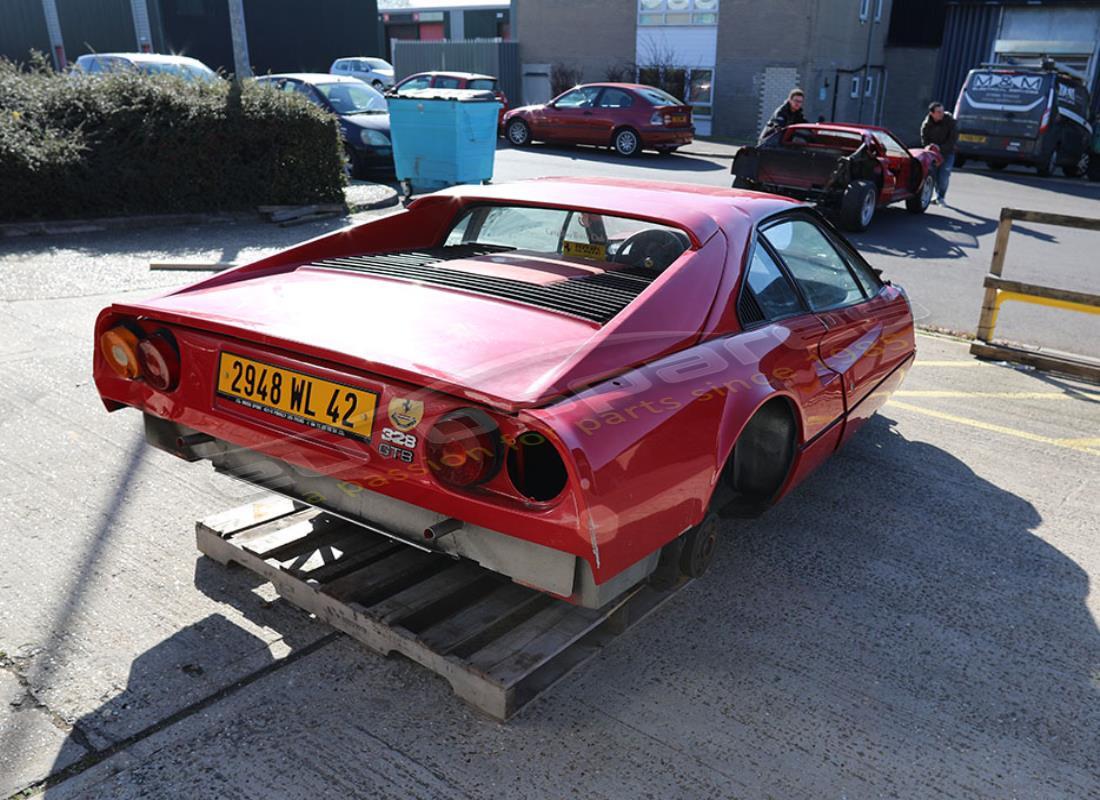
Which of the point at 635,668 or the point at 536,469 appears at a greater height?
the point at 536,469

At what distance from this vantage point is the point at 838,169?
11.5 metres

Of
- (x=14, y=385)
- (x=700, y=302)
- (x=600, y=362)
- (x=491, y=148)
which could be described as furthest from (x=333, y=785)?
(x=491, y=148)

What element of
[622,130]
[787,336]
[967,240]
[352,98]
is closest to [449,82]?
[622,130]

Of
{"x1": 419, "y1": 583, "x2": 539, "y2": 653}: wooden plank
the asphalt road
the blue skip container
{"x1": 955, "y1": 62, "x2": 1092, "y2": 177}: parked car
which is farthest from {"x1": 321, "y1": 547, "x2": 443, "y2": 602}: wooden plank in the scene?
{"x1": 955, "y1": 62, "x2": 1092, "y2": 177}: parked car

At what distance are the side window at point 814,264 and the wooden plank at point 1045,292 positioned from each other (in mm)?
2825

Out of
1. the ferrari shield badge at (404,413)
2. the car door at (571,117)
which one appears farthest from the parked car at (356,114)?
the ferrari shield badge at (404,413)

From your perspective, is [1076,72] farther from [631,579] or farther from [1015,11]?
[631,579]

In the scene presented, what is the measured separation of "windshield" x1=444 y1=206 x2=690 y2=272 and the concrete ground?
1287 millimetres

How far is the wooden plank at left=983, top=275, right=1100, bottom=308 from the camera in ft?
20.6

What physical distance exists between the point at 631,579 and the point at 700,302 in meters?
0.99

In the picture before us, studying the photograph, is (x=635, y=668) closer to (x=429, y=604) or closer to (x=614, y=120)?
(x=429, y=604)

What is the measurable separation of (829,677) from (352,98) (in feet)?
45.1

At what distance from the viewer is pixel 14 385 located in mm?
5332

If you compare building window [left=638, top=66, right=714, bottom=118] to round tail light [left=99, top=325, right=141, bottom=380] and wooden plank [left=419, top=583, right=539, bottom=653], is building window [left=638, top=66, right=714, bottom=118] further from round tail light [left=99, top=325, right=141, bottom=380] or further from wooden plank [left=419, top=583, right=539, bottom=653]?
wooden plank [left=419, top=583, right=539, bottom=653]
